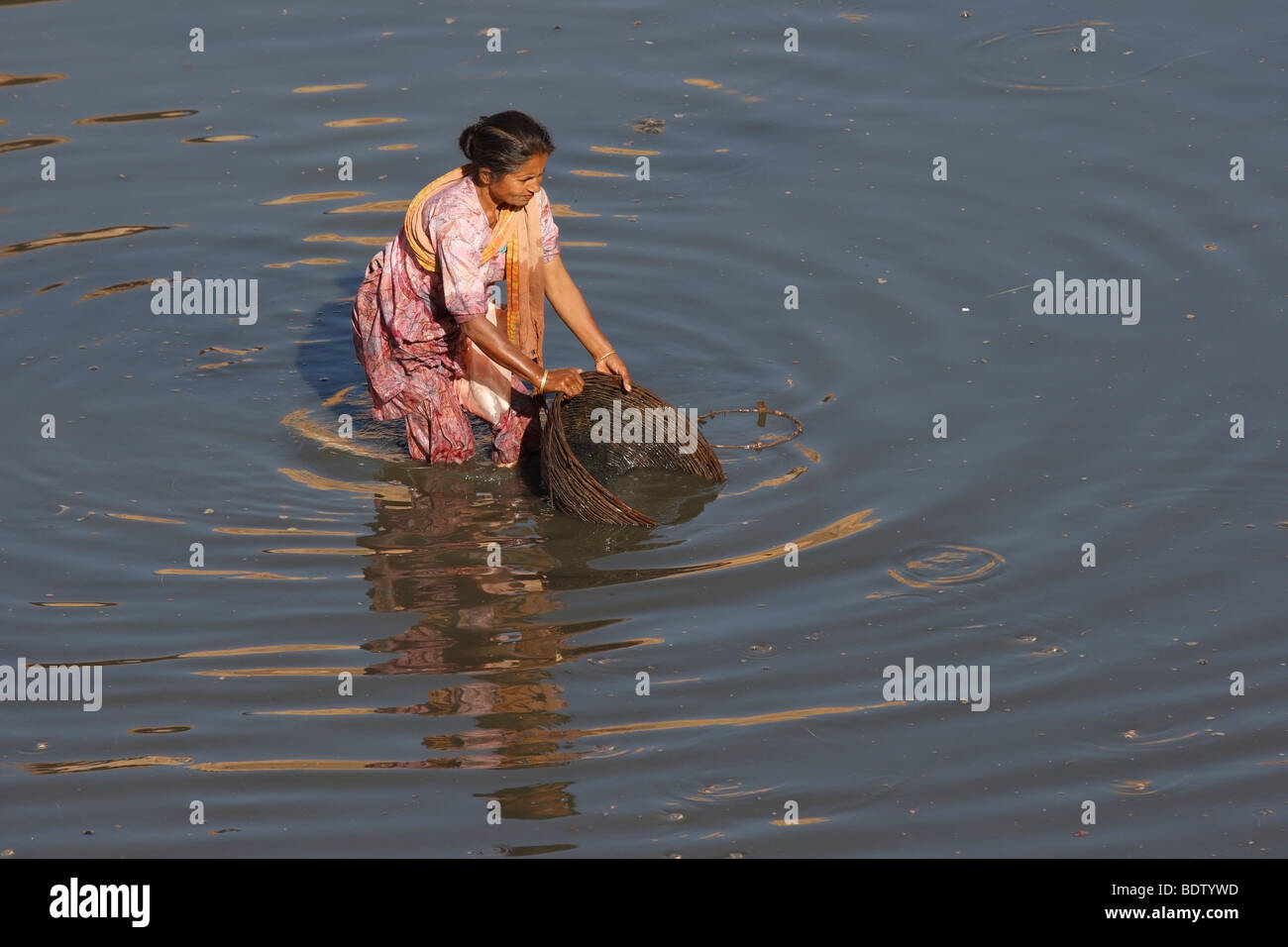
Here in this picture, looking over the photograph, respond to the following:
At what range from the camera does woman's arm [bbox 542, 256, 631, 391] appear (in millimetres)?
6727

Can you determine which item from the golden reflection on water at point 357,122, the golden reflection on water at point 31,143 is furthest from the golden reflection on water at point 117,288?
the golden reflection on water at point 357,122

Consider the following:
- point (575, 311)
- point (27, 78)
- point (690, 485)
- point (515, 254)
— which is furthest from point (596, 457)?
point (27, 78)

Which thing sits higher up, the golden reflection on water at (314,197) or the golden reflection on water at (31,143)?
the golden reflection on water at (31,143)

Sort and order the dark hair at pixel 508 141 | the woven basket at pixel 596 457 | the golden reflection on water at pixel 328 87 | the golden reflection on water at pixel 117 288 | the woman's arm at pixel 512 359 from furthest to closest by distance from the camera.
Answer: the golden reflection on water at pixel 328 87 < the golden reflection on water at pixel 117 288 < the woven basket at pixel 596 457 < the woman's arm at pixel 512 359 < the dark hair at pixel 508 141

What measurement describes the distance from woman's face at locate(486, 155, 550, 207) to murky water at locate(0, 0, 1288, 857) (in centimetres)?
131

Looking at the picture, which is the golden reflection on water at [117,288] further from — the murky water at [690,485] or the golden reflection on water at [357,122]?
the golden reflection on water at [357,122]

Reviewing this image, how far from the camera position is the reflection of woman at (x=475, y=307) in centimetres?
623

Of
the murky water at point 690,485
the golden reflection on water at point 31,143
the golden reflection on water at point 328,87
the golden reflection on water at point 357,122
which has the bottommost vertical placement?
the murky water at point 690,485

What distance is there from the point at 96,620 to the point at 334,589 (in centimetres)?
86

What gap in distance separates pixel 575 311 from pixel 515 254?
1.23 feet

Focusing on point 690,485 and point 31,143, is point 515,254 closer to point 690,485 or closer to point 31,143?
point 690,485

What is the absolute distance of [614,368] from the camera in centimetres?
670

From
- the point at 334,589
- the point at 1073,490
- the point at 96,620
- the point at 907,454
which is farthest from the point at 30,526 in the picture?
the point at 1073,490

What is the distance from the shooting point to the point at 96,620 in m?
6.02
